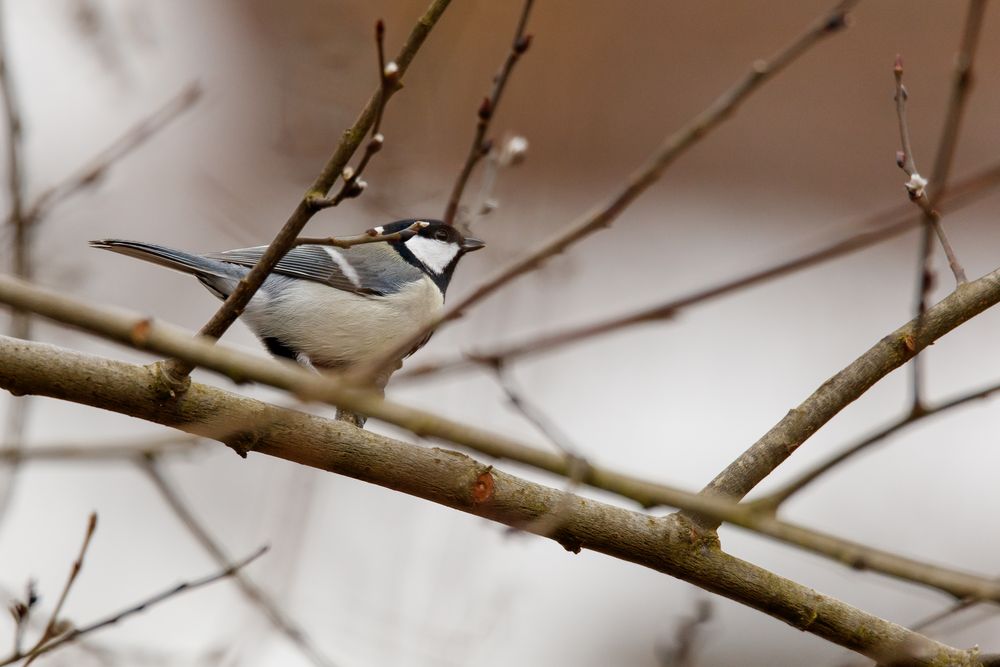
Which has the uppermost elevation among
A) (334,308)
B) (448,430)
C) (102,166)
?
(334,308)

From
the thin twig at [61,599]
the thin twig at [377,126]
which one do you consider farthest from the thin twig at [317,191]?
the thin twig at [61,599]

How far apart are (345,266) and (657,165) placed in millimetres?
2346

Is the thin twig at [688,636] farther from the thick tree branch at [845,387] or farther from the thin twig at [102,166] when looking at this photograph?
the thin twig at [102,166]

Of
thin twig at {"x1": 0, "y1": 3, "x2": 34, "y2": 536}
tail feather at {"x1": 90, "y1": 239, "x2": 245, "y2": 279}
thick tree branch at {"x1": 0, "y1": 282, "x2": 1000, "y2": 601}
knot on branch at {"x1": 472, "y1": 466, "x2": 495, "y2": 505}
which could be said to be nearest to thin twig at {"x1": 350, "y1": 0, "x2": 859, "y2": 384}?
thick tree branch at {"x1": 0, "y1": 282, "x2": 1000, "y2": 601}

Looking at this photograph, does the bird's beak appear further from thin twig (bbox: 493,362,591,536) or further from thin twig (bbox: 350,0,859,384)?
thin twig (bbox: 350,0,859,384)

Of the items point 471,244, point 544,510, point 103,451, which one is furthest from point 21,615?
point 471,244

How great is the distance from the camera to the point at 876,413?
5.97 meters

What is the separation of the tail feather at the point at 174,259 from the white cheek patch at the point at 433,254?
972mm

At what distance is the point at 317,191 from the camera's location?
5.42 ft

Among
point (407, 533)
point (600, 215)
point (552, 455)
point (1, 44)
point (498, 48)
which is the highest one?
point (498, 48)

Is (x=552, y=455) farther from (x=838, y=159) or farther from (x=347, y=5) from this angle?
(x=838, y=159)

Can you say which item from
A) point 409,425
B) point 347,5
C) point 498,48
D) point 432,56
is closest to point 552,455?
point 409,425

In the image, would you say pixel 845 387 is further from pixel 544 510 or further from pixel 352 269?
pixel 352 269

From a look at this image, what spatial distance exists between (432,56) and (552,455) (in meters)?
2.72
